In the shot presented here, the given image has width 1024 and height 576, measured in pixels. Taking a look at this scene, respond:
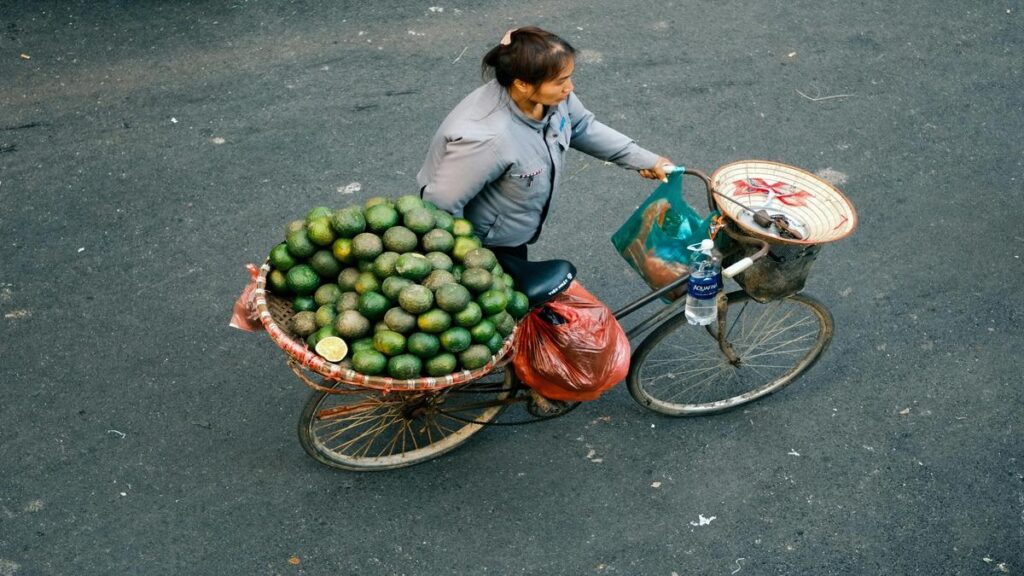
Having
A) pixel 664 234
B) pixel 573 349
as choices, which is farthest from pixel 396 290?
pixel 664 234

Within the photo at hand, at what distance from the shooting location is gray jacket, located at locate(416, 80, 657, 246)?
317 centimetres

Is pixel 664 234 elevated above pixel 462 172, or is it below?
below

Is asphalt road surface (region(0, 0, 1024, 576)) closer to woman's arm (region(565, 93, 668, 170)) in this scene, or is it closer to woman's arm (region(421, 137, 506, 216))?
woman's arm (region(565, 93, 668, 170))

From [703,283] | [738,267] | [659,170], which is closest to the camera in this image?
[738,267]

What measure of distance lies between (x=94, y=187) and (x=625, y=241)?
326 centimetres

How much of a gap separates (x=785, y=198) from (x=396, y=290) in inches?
61.9

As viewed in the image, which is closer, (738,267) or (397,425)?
Result: (738,267)

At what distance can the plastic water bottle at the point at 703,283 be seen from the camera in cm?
328

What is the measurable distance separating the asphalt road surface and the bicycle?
0.46 feet

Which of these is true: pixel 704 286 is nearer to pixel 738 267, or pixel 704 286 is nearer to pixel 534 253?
pixel 738 267

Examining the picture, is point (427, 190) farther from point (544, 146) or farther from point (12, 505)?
point (12, 505)

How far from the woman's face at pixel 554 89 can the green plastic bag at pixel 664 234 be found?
54 centimetres

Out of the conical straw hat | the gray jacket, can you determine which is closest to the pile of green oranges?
the gray jacket

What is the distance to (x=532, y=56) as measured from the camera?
9.94ft
